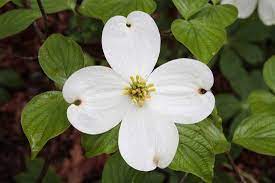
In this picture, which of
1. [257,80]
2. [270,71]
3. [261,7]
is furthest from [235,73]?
[270,71]

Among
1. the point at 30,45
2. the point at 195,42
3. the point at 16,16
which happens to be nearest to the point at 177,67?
the point at 195,42

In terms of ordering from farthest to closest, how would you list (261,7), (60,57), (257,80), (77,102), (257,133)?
(257,80) < (261,7) < (257,133) < (60,57) < (77,102)

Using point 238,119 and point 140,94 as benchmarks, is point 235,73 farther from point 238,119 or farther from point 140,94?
point 140,94

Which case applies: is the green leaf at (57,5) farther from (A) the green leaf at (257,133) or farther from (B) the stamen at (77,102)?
(A) the green leaf at (257,133)

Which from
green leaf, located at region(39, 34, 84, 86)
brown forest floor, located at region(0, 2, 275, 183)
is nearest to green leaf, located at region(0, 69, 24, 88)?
brown forest floor, located at region(0, 2, 275, 183)

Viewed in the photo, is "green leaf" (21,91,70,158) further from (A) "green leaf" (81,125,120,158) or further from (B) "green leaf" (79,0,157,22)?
(B) "green leaf" (79,0,157,22)

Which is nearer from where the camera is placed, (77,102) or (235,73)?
(77,102)

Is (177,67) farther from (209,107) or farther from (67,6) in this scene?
(67,6)
